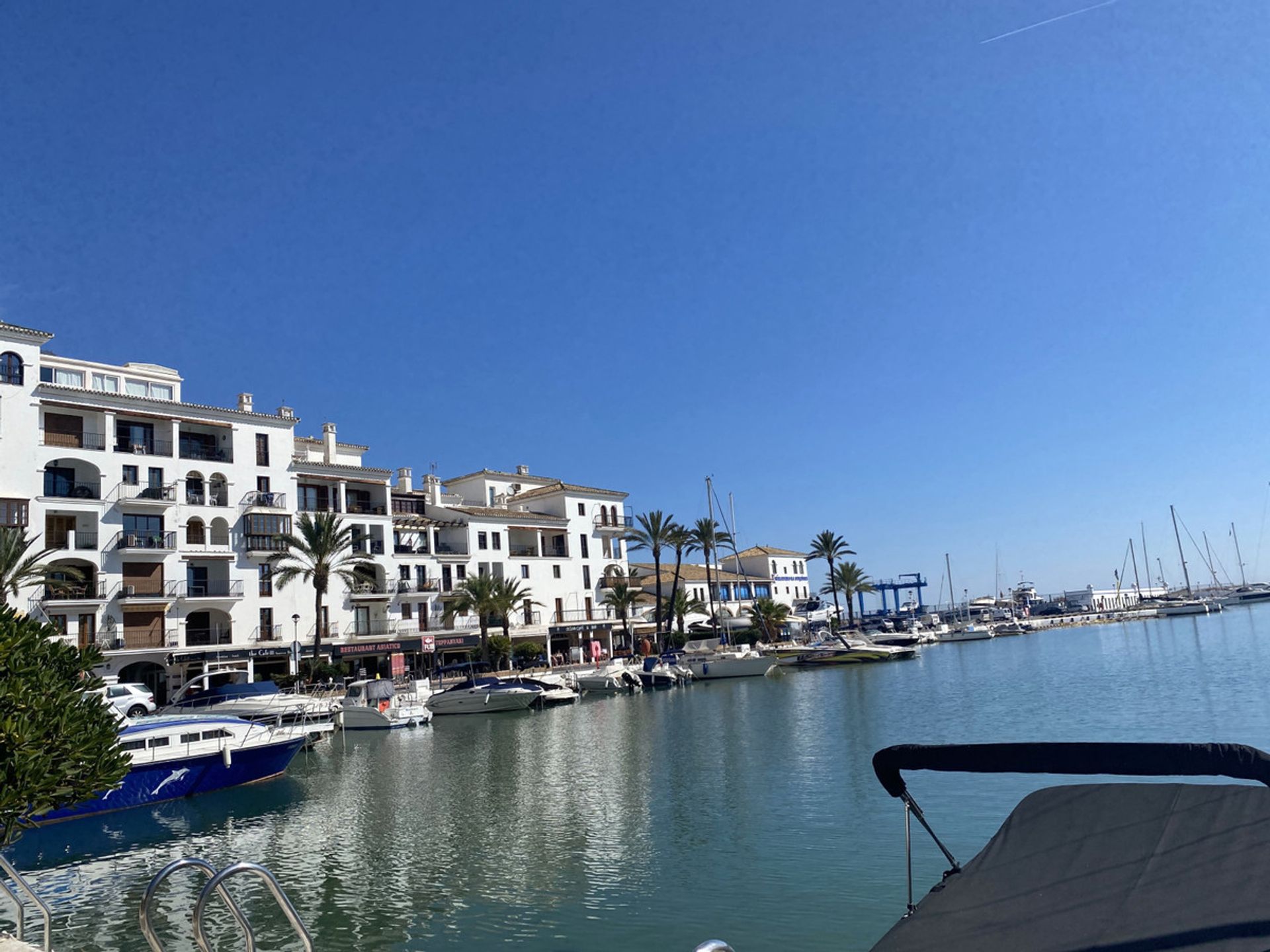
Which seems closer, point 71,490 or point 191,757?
point 191,757

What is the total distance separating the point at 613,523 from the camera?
8456cm

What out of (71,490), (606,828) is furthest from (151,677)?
(606,828)

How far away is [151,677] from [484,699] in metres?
18.9

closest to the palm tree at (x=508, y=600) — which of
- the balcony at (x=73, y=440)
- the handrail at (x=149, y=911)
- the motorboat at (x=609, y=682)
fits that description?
the motorboat at (x=609, y=682)

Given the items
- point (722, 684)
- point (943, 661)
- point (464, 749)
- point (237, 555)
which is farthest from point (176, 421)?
point (943, 661)

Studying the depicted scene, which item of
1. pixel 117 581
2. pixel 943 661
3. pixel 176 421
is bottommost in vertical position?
pixel 943 661

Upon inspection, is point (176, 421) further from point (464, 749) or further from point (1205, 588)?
point (1205, 588)

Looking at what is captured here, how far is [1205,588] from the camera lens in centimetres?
17638

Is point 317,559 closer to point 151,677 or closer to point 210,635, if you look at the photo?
point 210,635

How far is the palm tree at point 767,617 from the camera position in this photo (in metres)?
88.0

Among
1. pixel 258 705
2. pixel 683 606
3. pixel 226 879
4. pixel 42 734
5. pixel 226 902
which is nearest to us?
pixel 226 879

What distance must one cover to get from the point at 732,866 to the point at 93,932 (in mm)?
10599

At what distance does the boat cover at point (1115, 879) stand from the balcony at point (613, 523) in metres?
75.7

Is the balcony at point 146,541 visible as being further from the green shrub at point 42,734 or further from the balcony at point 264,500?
the green shrub at point 42,734
